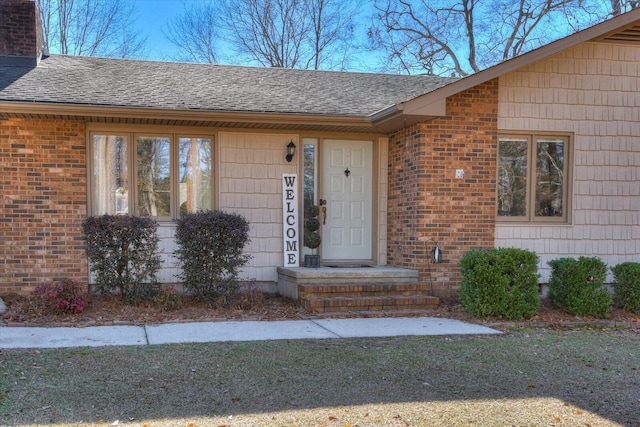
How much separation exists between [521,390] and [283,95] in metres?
6.02

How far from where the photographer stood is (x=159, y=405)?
3627mm

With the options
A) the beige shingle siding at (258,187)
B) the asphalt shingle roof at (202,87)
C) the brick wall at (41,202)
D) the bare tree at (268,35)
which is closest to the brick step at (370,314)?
the beige shingle siding at (258,187)

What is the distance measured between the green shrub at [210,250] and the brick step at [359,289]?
1.03 meters

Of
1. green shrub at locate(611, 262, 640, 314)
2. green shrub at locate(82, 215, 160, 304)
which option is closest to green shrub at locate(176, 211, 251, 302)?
green shrub at locate(82, 215, 160, 304)

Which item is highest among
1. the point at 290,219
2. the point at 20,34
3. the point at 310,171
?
the point at 20,34

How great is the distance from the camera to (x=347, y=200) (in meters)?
8.85

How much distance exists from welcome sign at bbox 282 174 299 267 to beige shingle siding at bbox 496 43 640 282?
316 centimetres

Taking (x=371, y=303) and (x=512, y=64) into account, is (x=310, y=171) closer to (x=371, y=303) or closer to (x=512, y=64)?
(x=371, y=303)

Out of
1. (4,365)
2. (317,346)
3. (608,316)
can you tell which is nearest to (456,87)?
(608,316)

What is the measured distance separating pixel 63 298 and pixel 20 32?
5340mm

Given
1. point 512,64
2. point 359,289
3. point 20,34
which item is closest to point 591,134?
point 512,64

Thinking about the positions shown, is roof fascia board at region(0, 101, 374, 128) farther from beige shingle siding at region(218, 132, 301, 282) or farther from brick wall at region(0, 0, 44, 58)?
brick wall at region(0, 0, 44, 58)

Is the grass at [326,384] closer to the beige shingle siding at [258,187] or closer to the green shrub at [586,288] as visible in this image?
the green shrub at [586,288]

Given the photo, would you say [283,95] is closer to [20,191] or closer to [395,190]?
[395,190]
